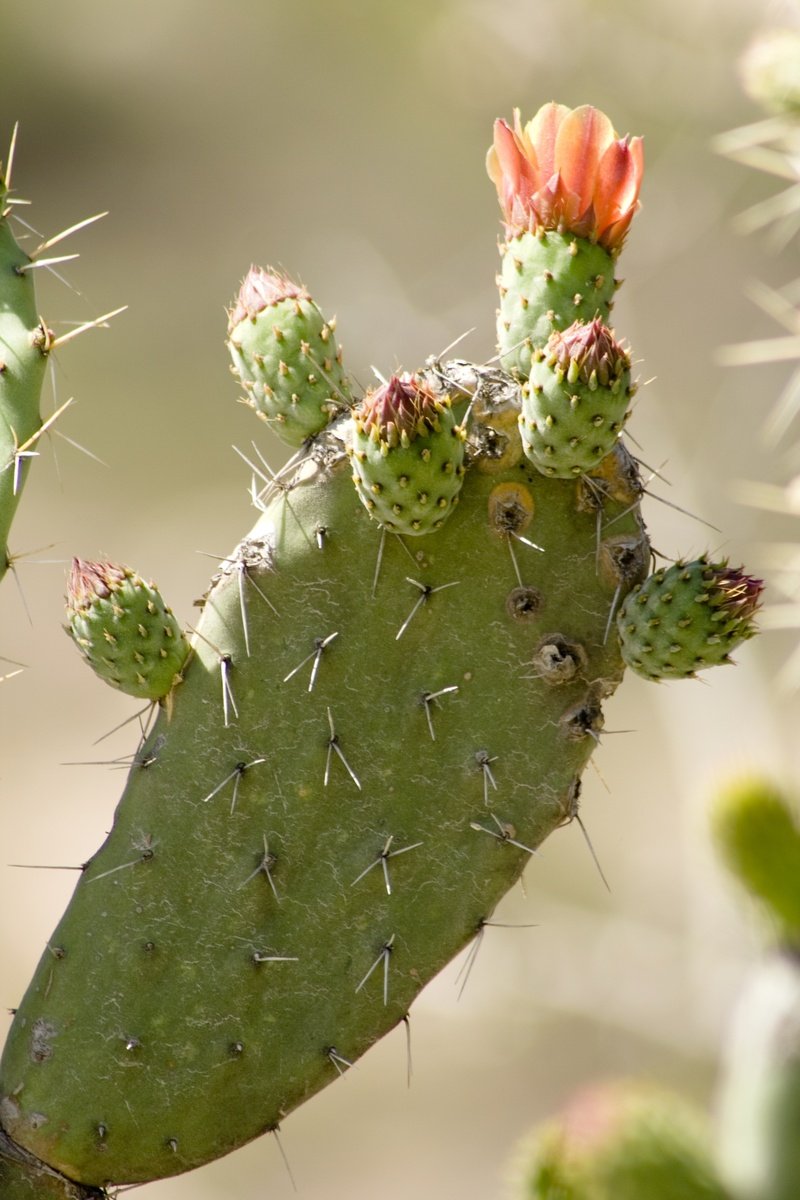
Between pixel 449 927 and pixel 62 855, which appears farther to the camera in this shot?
pixel 62 855

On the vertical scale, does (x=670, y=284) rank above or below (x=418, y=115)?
below

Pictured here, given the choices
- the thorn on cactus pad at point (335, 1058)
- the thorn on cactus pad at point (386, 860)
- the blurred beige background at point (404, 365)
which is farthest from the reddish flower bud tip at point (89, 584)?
the blurred beige background at point (404, 365)

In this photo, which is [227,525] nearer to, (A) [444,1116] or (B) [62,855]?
(B) [62,855]

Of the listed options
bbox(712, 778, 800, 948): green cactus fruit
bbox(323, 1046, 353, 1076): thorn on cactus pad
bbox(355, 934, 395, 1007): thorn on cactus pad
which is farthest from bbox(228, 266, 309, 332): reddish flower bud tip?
bbox(712, 778, 800, 948): green cactus fruit

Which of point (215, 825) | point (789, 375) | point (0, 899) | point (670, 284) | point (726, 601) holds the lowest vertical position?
point (215, 825)

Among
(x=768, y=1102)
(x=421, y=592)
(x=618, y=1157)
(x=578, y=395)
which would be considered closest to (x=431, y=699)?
(x=421, y=592)

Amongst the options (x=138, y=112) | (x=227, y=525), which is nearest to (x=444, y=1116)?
(x=227, y=525)

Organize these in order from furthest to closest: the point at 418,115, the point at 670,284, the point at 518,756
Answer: the point at 418,115
the point at 670,284
the point at 518,756
